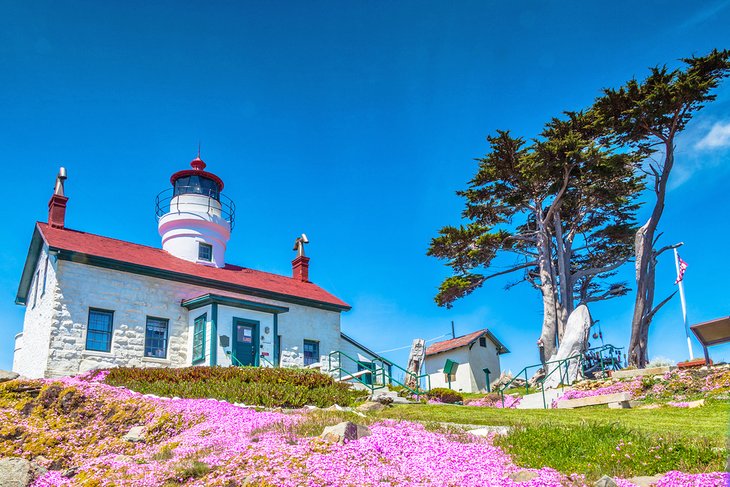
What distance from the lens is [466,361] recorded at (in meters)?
34.8

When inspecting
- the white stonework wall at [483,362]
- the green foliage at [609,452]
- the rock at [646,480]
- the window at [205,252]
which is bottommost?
the rock at [646,480]

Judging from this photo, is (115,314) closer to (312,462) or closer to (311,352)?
(311,352)

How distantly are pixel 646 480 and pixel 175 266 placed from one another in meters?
20.3

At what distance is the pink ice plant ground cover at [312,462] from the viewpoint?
22.0 ft

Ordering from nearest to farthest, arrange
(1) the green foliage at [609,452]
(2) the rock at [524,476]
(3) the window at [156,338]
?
(2) the rock at [524,476], (1) the green foliage at [609,452], (3) the window at [156,338]

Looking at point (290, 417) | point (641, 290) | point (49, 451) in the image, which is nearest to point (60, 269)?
point (49, 451)

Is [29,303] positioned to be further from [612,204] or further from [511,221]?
[612,204]

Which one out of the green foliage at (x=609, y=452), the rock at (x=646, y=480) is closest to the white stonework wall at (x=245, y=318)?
the green foliage at (x=609, y=452)

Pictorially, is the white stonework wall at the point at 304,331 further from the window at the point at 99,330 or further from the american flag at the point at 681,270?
the american flag at the point at 681,270

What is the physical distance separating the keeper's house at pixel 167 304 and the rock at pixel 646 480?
1705 centimetres

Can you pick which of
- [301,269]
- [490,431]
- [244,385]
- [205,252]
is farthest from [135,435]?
[301,269]

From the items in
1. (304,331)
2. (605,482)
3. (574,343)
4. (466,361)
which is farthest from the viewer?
(466,361)

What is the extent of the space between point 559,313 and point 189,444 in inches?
854

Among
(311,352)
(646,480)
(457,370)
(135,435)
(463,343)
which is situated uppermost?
(463,343)
